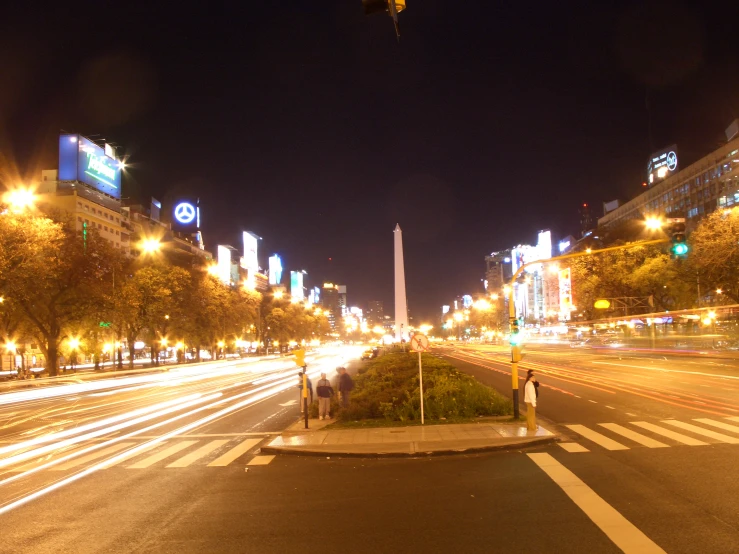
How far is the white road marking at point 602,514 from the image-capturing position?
692cm

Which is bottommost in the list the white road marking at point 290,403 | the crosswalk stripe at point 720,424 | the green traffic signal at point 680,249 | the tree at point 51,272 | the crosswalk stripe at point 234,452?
the white road marking at point 290,403

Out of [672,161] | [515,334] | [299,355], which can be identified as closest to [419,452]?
[299,355]

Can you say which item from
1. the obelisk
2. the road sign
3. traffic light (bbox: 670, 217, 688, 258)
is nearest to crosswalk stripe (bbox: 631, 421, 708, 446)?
traffic light (bbox: 670, 217, 688, 258)

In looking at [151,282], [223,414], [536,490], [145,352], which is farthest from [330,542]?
[145,352]

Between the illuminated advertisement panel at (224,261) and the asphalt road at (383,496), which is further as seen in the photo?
the illuminated advertisement panel at (224,261)

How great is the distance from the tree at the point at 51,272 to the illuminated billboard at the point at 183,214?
2568 inches

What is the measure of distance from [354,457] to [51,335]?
44.0 meters

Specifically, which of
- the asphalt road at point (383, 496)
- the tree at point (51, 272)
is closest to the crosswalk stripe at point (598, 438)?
the asphalt road at point (383, 496)

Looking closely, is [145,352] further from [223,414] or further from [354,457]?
[354,457]

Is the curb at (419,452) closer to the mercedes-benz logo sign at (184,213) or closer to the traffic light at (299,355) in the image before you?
the traffic light at (299,355)

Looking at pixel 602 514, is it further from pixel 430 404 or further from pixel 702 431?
pixel 430 404

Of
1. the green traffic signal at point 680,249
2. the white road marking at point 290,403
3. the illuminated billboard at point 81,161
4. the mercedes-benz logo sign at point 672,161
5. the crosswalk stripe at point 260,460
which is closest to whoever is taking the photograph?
the crosswalk stripe at point 260,460

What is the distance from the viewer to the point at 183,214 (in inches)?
4685

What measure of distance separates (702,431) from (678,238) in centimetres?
549
